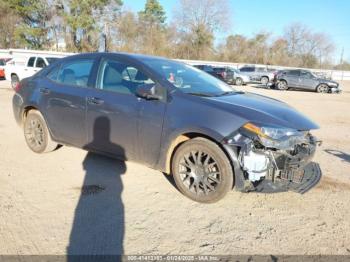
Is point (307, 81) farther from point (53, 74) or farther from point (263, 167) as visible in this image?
point (263, 167)

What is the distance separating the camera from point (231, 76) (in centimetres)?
2875

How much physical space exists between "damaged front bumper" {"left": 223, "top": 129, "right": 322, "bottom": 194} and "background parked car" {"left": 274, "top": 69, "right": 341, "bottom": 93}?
2304 cm

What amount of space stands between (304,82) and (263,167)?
78.0ft

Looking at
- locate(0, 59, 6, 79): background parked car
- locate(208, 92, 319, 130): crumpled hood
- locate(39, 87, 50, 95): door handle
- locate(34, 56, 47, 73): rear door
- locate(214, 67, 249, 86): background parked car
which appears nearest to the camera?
locate(208, 92, 319, 130): crumpled hood

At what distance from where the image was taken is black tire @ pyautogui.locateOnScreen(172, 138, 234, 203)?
388 centimetres

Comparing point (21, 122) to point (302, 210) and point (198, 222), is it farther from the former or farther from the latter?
point (302, 210)

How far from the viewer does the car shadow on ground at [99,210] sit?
310 centimetres

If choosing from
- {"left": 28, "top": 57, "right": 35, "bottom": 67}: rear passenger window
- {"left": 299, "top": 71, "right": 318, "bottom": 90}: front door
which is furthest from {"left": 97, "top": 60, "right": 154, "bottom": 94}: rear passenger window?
{"left": 299, "top": 71, "right": 318, "bottom": 90}: front door

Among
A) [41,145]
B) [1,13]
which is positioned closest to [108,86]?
[41,145]

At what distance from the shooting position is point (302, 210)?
402 cm

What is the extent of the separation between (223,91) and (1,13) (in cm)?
5223

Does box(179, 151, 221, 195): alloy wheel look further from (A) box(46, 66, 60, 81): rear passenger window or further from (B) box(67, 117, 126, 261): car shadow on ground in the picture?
(A) box(46, 66, 60, 81): rear passenger window

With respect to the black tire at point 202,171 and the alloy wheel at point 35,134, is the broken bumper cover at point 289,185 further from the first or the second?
the alloy wheel at point 35,134

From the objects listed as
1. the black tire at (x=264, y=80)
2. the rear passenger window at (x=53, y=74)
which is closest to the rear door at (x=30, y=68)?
the rear passenger window at (x=53, y=74)
